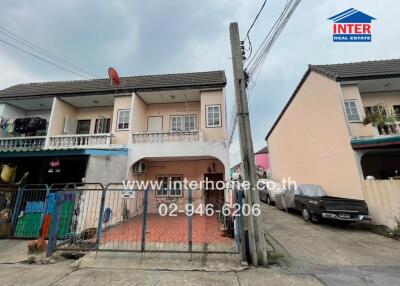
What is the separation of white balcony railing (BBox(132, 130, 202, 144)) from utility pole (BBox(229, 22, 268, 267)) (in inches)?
174

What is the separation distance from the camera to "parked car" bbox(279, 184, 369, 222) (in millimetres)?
7379

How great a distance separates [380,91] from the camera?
35.6 ft

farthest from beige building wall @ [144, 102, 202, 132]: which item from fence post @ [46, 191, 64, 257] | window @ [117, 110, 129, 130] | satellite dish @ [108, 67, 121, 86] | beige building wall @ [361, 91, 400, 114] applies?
beige building wall @ [361, 91, 400, 114]

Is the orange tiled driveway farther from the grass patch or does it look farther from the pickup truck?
the pickup truck

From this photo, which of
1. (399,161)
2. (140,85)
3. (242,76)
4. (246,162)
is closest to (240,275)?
(246,162)

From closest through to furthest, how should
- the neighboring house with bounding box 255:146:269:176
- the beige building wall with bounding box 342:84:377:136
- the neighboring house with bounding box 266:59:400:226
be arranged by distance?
the neighboring house with bounding box 266:59:400:226, the beige building wall with bounding box 342:84:377:136, the neighboring house with bounding box 255:146:269:176

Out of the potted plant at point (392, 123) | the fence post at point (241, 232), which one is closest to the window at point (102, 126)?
the fence post at point (241, 232)

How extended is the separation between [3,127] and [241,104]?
43.4 feet

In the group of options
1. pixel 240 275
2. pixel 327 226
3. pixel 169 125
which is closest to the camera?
pixel 240 275

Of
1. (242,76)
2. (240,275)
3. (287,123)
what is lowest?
(240,275)

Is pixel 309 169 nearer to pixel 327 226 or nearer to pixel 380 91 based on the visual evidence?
pixel 327 226

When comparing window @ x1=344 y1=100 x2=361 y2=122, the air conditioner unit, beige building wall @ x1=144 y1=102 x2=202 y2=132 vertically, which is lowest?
the air conditioner unit

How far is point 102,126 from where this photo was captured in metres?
11.5

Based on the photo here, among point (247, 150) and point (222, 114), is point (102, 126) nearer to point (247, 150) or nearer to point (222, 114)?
point (222, 114)
